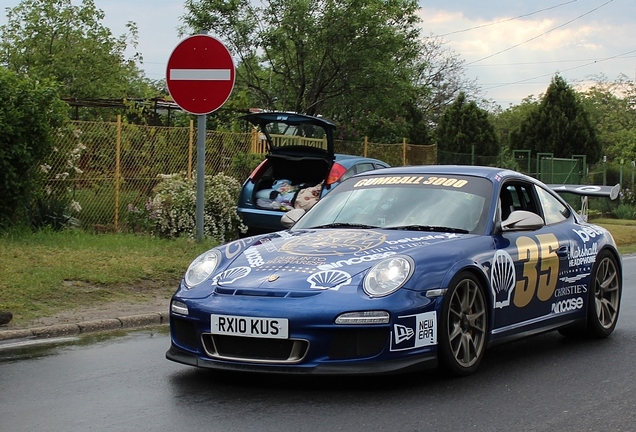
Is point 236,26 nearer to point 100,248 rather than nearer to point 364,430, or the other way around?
point 100,248

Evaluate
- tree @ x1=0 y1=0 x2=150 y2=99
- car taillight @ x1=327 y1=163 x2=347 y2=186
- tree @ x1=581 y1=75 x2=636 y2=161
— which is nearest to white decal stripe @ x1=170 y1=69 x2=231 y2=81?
car taillight @ x1=327 y1=163 x2=347 y2=186

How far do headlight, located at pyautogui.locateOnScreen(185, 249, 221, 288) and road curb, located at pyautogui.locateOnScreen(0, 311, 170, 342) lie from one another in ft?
6.92

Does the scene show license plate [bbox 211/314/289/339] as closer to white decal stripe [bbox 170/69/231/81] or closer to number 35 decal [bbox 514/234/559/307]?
number 35 decal [bbox 514/234/559/307]

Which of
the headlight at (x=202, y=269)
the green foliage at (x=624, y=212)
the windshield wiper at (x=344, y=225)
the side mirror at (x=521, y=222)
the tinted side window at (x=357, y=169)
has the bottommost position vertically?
the green foliage at (x=624, y=212)

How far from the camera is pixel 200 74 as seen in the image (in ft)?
39.7

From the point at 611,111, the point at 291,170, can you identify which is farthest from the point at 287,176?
the point at 611,111

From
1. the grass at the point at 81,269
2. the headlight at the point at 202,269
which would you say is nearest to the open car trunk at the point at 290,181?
the grass at the point at 81,269

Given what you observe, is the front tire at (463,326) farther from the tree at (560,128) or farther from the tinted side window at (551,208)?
the tree at (560,128)

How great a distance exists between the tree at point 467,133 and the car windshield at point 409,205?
29.3 m

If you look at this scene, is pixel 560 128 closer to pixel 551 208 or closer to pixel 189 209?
pixel 189 209

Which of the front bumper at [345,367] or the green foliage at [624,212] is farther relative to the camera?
the green foliage at [624,212]

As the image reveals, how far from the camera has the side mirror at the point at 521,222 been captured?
24.0ft

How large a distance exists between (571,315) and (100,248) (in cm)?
610

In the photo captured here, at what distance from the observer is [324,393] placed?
6199 mm
